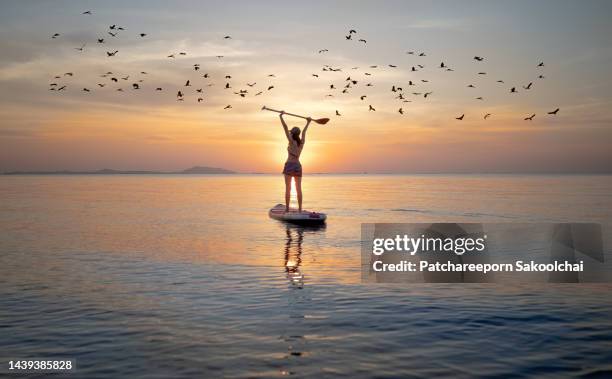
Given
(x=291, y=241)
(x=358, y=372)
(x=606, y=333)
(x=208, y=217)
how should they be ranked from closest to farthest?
1. (x=358, y=372)
2. (x=606, y=333)
3. (x=291, y=241)
4. (x=208, y=217)

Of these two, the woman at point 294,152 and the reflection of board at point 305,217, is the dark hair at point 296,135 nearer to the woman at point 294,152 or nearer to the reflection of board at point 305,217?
the woman at point 294,152

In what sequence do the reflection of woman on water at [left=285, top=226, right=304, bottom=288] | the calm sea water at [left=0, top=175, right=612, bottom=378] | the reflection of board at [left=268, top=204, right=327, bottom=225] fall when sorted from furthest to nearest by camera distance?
1. the reflection of board at [left=268, top=204, right=327, bottom=225]
2. the reflection of woman on water at [left=285, top=226, right=304, bottom=288]
3. the calm sea water at [left=0, top=175, right=612, bottom=378]

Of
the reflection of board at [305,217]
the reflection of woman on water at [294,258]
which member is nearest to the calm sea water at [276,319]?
the reflection of woman on water at [294,258]

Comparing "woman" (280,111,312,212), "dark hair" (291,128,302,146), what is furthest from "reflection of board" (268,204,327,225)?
"dark hair" (291,128,302,146)

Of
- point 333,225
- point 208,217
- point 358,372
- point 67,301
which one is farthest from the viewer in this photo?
point 208,217

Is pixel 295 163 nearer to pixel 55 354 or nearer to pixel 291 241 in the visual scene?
pixel 291 241

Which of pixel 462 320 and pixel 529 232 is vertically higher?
pixel 529 232

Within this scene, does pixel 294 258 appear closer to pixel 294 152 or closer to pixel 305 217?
pixel 294 152

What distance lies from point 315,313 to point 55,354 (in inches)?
223

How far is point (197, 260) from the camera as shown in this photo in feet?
69.1

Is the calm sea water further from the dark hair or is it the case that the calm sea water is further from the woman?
the dark hair

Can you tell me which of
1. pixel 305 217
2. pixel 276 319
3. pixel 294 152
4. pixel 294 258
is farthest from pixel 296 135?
pixel 276 319

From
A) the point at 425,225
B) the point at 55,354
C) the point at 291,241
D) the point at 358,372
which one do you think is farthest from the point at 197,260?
the point at 425,225

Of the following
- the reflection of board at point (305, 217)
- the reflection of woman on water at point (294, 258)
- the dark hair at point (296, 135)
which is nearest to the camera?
the reflection of woman on water at point (294, 258)
